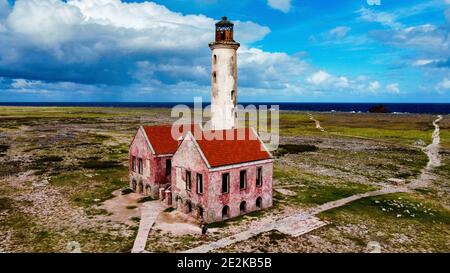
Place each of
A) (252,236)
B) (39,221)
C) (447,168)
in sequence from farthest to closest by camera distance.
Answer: (447,168) < (39,221) < (252,236)

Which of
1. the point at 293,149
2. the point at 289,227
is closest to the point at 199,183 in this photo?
the point at 289,227

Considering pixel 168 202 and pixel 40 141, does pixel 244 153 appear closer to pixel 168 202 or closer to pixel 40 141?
pixel 168 202

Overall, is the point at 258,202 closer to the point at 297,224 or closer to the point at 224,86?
the point at 297,224

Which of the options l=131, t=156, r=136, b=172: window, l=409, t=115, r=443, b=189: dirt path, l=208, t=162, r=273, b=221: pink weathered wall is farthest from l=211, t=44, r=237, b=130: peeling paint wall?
l=409, t=115, r=443, b=189: dirt path

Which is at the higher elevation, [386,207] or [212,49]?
[212,49]

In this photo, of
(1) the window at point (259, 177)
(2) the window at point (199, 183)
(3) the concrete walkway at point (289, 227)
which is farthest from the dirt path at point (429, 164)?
(2) the window at point (199, 183)

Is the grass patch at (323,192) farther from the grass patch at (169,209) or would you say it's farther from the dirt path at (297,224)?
the grass patch at (169,209)

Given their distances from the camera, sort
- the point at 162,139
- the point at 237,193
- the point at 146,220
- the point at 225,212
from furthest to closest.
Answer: the point at 162,139 < the point at 237,193 < the point at 225,212 < the point at 146,220
